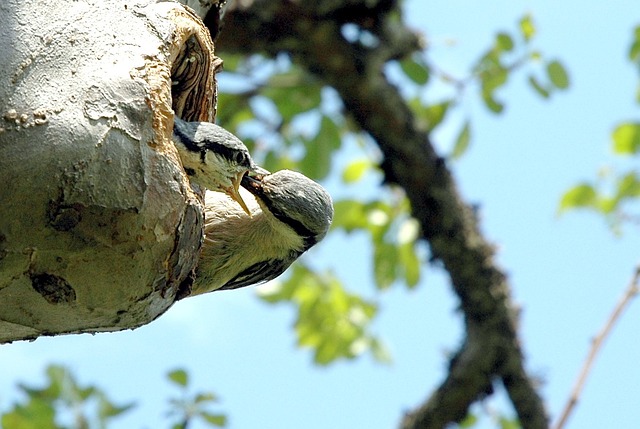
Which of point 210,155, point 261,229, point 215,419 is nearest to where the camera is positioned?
point 210,155

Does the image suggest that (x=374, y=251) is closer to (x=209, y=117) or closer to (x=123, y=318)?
(x=209, y=117)

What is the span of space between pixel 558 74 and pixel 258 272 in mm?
2673

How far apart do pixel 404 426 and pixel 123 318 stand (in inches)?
138

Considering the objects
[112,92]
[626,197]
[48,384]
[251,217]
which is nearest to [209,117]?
[251,217]

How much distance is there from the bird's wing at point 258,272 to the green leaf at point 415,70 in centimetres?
268

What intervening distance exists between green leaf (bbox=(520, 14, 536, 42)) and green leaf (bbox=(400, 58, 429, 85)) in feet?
2.11

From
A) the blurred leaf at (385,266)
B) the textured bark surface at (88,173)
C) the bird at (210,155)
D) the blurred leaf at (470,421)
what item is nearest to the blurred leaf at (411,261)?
the blurred leaf at (385,266)

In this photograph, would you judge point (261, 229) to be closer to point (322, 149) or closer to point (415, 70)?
point (322, 149)

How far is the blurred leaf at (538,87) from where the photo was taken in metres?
5.33

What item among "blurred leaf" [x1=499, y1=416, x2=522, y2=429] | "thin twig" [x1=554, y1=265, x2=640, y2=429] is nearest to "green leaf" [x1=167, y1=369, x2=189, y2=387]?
"thin twig" [x1=554, y1=265, x2=640, y2=429]

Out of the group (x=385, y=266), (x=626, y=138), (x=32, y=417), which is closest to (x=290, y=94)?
(x=385, y=266)

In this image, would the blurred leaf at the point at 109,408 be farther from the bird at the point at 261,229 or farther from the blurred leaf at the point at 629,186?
the blurred leaf at the point at 629,186

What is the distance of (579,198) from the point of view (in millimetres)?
5473

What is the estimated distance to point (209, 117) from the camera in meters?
3.03
